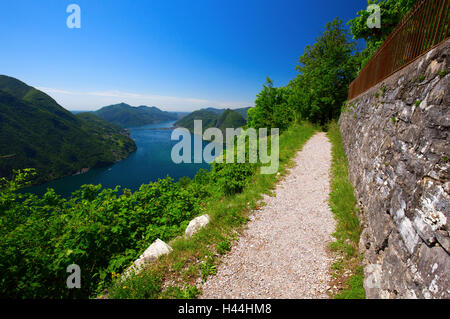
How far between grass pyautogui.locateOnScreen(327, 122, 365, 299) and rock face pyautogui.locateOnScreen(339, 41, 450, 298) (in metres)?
0.20

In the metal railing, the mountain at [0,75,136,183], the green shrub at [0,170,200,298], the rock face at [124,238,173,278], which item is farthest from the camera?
the mountain at [0,75,136,183]

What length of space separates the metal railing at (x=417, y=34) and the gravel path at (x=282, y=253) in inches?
161

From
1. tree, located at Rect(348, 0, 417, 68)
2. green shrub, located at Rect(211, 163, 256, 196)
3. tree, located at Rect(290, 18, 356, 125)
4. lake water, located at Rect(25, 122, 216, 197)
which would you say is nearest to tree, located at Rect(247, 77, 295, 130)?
tree, located at Rect(290, 18, 356, 125)

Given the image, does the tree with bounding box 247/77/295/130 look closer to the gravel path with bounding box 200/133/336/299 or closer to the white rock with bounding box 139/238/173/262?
the gravel path with bounding box 200/133/336/299

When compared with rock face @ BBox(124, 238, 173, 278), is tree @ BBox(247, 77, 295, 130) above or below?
above

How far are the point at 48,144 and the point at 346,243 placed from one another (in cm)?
13704

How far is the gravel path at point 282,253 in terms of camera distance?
323 cm

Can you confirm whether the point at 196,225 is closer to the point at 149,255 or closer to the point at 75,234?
the point at 149,255

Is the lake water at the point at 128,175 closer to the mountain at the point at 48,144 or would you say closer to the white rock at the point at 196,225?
the mountain at the point at 48,144

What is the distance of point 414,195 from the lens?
7.78 feet

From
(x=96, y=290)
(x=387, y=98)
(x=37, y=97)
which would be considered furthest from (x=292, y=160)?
(x=37, y=97)

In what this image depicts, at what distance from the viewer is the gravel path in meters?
3.23

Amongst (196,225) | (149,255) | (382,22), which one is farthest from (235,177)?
(382,22)
